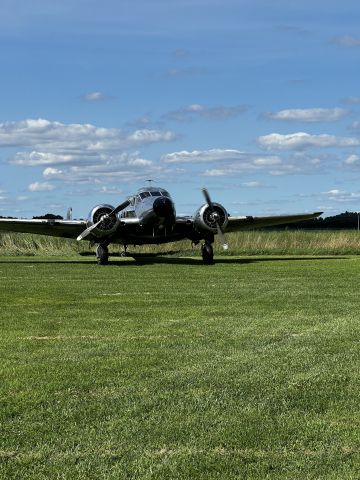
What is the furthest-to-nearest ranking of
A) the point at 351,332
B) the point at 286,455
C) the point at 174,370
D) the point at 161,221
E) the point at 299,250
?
the point at 299,250 < the point at 161,221 < the point at 351,332 < the point at 174,370 < the point at 286,455

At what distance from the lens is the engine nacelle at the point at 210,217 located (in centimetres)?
3200

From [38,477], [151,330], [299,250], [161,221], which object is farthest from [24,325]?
[299,250]

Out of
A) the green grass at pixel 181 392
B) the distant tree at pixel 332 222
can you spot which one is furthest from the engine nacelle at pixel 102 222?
the distant tree at pixel 332 222

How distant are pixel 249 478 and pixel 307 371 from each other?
304 cm

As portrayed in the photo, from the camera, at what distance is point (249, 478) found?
170 inches

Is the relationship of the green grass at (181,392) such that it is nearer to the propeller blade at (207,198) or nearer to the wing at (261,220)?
the propeller blade at (207,198)

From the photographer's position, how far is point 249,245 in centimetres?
4641

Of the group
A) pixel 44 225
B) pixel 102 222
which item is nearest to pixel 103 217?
pixel 102 222

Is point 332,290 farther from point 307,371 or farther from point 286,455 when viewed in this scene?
point 286,455

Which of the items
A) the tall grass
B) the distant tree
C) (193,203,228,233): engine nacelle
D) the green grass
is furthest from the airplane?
the distant tree

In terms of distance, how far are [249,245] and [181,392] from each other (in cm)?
4032

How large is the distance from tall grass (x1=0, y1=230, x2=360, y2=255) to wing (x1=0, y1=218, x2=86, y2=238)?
25.2 ft

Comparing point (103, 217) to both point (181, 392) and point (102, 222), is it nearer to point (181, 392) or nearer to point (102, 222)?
point (102, 222)

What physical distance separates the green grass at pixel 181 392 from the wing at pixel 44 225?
70.6ft
